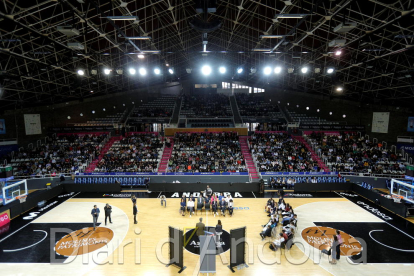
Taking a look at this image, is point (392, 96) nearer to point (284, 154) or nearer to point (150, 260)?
point (284, 154)

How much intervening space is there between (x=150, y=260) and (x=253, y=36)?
2124cm

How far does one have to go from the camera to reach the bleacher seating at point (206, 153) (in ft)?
78.3

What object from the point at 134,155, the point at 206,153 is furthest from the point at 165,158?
the point at 206,153

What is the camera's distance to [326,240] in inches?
468

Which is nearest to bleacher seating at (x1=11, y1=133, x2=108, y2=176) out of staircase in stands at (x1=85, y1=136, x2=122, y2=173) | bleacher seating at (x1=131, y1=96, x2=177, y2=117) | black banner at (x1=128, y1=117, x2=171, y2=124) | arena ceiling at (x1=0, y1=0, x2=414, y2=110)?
staircase in stands at (x1=85, y1=136, x2=122, y2=173)

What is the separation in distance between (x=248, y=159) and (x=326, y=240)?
1489 cm

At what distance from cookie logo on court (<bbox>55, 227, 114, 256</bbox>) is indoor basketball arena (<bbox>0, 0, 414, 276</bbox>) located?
0.31ft

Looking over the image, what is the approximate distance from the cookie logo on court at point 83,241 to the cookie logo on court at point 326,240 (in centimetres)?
1047

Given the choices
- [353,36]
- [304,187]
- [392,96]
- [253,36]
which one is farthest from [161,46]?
[392,96]

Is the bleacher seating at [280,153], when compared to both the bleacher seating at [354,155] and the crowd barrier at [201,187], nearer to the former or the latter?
the bleacher seating at [354,155]

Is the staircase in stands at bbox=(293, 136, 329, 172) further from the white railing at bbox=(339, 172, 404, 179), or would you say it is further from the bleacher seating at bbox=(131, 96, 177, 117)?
the bleacher seating at bbox=(131, 96, 177, 117)

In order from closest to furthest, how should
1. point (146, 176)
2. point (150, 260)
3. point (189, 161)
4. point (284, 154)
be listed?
point (150, 260) < point (146, 176) < point (189, 161) < point (284, 154)

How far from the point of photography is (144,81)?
119 ft

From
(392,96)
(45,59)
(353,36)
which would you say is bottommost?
(392,96)
